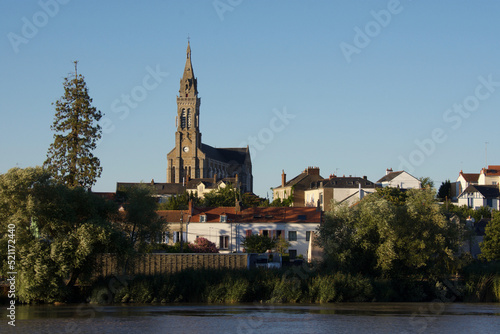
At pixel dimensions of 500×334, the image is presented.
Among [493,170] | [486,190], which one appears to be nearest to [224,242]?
[486,190]

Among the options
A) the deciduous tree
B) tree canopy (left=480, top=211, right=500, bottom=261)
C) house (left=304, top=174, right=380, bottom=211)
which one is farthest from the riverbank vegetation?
house (left=304, top=174, right=380, bottom=211)

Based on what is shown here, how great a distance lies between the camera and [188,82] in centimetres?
19312

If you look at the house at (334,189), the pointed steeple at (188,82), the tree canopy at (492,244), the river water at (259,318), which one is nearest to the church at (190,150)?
the pointed steeple at (188,82)

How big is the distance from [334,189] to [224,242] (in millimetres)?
43157

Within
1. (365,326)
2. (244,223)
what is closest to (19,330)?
(365,326)

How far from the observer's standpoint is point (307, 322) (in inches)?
1320

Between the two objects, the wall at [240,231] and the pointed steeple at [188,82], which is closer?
the wall at [240,231]

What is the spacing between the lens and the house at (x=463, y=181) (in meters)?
126

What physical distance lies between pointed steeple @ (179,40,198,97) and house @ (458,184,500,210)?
317 feet

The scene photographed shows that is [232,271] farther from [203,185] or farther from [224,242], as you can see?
[203,185]

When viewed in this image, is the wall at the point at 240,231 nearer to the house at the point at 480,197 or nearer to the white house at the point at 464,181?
the house at the point at 480,197

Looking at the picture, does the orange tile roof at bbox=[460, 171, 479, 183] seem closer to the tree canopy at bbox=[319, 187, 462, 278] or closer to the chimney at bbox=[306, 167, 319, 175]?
the chimney at bbox=[306, 167, 319, 175]

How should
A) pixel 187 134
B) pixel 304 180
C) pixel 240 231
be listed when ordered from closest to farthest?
pixel 240 231
pixel 304 180
pixel 187 134

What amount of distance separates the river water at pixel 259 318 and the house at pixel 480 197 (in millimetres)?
73749
